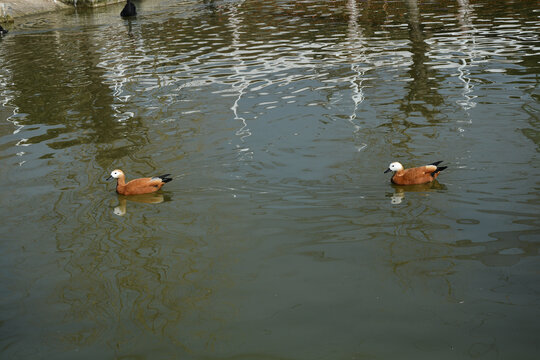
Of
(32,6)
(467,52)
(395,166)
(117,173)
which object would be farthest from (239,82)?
(32,6)

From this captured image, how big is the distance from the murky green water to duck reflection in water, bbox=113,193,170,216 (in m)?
0.04

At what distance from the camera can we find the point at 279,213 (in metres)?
8.82

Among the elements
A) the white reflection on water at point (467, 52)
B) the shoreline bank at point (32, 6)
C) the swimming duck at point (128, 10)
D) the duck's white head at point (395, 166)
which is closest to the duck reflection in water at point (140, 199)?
the duck's white head at point (395, 166)

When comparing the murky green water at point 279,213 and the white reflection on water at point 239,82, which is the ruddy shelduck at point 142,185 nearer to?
the murky green water at point 279,213

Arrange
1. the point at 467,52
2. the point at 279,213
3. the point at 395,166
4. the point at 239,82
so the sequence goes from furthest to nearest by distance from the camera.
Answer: the point at 467,52 < the point at 239,82 < the point at 395,166 < the point at 279,213

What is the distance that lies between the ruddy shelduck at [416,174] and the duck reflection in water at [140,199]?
3.35m

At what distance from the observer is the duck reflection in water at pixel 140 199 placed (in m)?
9.58

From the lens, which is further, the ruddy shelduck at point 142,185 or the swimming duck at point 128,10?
the swimming duck at point 128,10

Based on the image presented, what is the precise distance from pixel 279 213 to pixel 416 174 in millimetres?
2092

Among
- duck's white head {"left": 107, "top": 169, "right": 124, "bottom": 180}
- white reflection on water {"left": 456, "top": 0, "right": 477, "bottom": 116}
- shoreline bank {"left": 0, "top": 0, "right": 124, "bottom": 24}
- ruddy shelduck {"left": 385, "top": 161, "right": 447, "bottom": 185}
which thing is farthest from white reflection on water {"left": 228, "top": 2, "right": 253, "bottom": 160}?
shoreline bank {"left": 0, "top": 0, "right": 124, "bottom": 24}

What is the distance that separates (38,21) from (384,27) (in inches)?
824

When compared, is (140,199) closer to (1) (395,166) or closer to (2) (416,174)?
(1) (395,166)

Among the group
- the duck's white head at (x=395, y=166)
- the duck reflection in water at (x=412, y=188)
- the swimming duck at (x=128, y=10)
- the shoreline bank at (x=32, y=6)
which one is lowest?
the duck reflection in water at (x=412, y=188)

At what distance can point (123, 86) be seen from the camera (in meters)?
17.9
